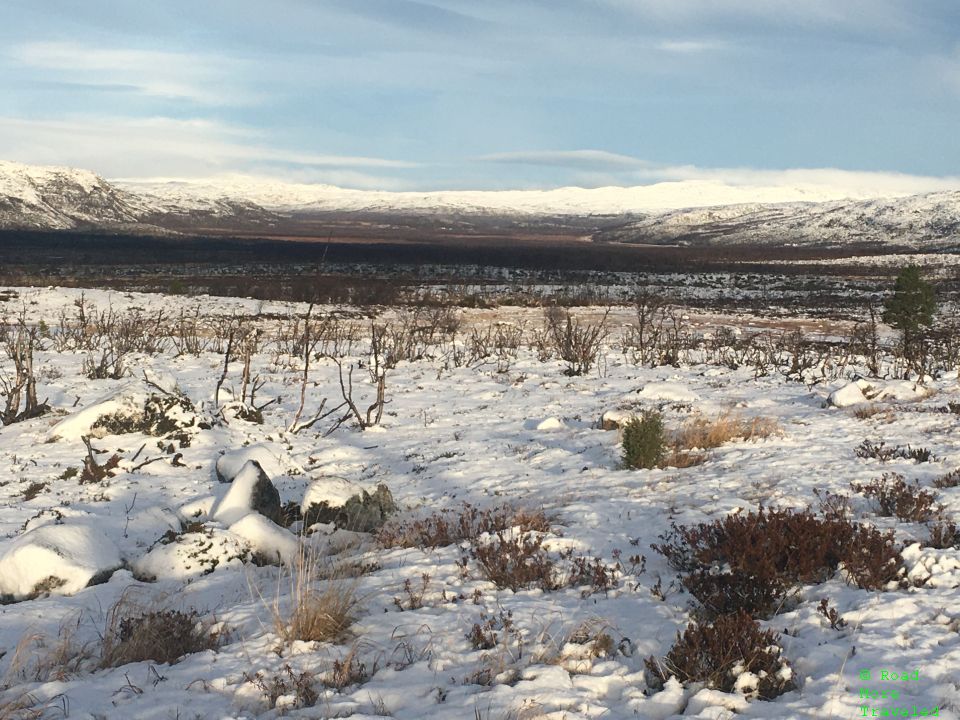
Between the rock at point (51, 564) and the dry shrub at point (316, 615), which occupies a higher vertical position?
the dry shrub at point (316, 615)

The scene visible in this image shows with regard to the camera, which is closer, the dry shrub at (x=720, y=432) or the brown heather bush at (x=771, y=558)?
the brown heather bush at (x=771, y=558)

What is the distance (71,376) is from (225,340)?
9.12 metres

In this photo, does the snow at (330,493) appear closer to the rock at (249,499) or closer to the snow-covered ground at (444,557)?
the snow-covered ground at (444,557)

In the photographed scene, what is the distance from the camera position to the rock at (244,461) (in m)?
8.61

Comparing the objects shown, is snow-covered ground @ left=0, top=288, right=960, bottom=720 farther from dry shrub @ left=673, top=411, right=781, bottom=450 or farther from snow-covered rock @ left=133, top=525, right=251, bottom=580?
dry shrub @ left=673, top=411, right=781, bottom=450

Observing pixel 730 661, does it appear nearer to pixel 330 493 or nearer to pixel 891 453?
pixel 330 493

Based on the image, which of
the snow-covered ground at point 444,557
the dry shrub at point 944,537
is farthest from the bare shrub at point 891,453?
the dry shrub at point 944,537

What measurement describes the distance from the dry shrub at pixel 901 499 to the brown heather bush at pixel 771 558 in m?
0.82

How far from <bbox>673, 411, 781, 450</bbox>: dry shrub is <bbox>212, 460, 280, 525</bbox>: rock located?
497 cm

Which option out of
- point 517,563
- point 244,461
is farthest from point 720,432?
point 244,461

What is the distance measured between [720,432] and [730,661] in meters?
5.92

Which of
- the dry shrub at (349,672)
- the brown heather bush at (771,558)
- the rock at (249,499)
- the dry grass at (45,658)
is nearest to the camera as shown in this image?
the dry shrub at (349,672)

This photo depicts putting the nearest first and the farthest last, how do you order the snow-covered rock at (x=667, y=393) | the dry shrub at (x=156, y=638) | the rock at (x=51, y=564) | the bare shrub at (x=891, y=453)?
the dry shrub at (x=156, y=638), the rock at (x=51, y=564), the bare shrub at (x=891, y=453), the snow-covered rock at (x=667, y=393)

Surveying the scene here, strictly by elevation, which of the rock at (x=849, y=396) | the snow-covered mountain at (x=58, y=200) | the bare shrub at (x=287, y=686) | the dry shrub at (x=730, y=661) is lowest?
the bare shrub at (x=287, y=686)
